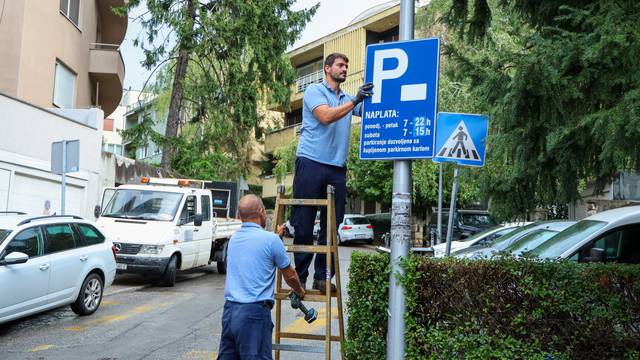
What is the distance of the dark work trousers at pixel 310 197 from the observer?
5328 millimetres

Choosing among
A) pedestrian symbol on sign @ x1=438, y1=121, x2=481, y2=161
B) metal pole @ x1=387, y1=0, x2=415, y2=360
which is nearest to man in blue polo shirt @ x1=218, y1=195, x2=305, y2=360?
metal pole @ x1=387, y1=0, x2=415, y2=360

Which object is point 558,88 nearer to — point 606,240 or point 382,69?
point 382,69

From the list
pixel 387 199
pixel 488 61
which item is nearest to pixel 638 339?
pixel 488 61

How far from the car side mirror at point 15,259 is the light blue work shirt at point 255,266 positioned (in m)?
4.88

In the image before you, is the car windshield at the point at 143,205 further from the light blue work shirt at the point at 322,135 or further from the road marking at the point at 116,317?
the light blue work shirt at the point at 322,135

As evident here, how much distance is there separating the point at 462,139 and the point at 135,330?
5.24 m

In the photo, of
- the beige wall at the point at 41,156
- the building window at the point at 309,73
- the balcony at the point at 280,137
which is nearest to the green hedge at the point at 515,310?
the beige wall at the point at 41,156

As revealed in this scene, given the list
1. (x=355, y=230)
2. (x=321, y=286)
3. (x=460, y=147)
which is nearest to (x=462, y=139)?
(x=460, y=147)

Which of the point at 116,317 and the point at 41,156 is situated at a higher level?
the point at 41,156

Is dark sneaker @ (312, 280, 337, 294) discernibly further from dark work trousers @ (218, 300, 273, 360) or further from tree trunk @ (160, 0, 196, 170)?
tree trunk @ (160, 0, 196, 170)

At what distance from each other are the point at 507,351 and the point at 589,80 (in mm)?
2133

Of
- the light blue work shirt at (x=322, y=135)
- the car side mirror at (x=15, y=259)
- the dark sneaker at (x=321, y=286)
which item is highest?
the light blue work shirt at (x=322, y=135)

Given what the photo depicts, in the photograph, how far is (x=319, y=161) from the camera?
210 inches

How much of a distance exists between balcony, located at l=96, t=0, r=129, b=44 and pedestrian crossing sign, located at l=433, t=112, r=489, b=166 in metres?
21.1
